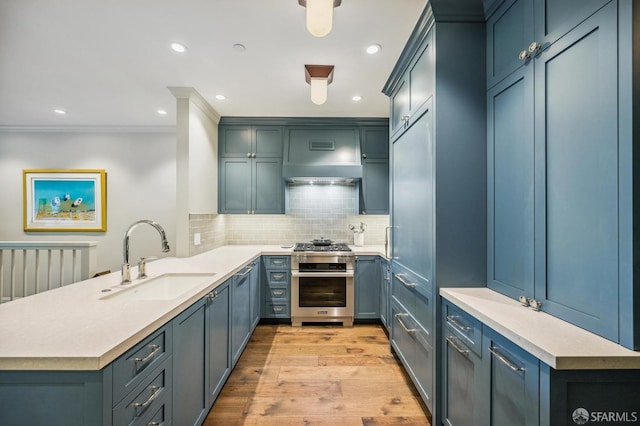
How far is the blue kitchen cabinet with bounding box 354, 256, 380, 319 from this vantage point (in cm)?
330

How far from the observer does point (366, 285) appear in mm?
3305

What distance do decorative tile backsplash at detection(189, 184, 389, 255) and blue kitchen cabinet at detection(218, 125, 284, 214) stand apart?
0.27 meters

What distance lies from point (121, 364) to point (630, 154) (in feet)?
5.87

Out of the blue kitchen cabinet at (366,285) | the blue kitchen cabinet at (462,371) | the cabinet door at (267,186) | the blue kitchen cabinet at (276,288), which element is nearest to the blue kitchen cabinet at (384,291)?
the blue kitchen cabinet at (366,285)

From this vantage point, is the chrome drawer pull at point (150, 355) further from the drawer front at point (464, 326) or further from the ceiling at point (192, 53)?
the ceiling at point (192, 53)

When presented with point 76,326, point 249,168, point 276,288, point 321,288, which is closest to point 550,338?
point 76,326

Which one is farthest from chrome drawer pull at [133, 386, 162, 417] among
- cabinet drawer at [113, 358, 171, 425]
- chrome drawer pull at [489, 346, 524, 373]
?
chrome drawer pull at [489, 346, 524, 373]

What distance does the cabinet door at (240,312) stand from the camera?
223 centimetres

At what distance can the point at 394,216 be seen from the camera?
98.6 inches

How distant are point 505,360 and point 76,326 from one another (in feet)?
5.48

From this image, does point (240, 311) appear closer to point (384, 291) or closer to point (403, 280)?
point (403, 280)

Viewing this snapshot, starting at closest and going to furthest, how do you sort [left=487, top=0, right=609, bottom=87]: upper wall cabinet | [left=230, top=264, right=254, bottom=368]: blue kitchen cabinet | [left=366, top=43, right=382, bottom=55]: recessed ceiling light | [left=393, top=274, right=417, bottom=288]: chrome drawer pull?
[left=487, top=0, right=609, bottom=87]: upper wall cabinet, [left=393, top=274, right=417, bottom=288]: chrome drawer pull, [left=366, top=43, right=382, bottom=55]: recessed ceiling light, [left=230, top=264, right=254, bottom=368]: blue kitchen cabinet

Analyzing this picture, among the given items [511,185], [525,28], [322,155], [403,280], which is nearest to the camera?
[525,28]

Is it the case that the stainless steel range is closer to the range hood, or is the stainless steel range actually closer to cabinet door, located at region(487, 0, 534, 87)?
the range hood
